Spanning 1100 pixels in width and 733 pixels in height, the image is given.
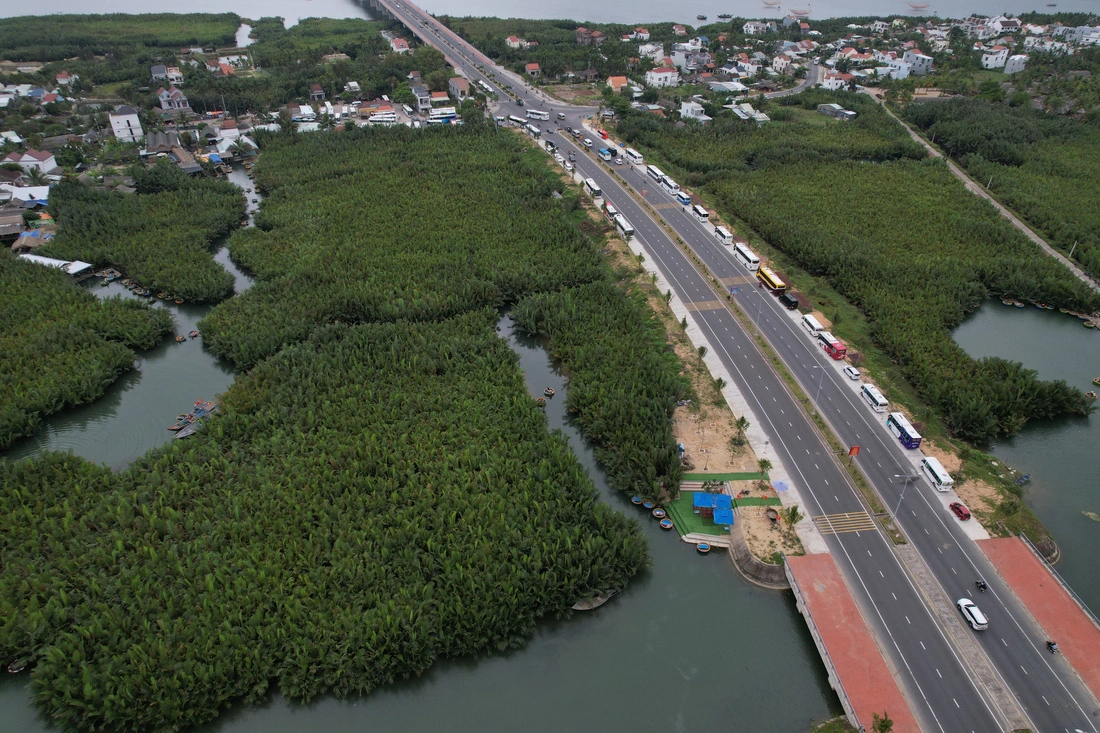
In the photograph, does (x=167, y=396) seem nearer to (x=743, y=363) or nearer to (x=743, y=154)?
(x=743, y=363)

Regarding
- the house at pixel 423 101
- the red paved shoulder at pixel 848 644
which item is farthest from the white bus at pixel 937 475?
the house at pixel 423 101

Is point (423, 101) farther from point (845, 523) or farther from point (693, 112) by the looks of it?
Answer: point (845, 523)

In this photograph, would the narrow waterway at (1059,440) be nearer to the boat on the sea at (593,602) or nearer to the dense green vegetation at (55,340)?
the boat on the sea at (593,602)

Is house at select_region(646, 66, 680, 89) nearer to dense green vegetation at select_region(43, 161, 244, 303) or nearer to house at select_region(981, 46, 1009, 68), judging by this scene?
house at select_region(981, 46, 1009, 68)

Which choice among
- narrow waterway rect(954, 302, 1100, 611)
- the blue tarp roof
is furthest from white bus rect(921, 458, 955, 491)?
the blue tarp roof

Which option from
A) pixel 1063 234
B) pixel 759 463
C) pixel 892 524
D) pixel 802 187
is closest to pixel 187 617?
pixel 759 463

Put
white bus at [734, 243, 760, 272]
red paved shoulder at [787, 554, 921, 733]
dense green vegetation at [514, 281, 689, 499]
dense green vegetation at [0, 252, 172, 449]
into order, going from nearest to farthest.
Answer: red paved shoulder at [787, 554, 921, 733] < dense green vegetation at [514, 281, 689, 499] < dense green vegetation at [0, 252, 172, 449] < white bus at [734, 243, 760, 272]

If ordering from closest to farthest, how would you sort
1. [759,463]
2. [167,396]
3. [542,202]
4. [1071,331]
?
[759,463], [167,396], [1071,331], [542,202]
